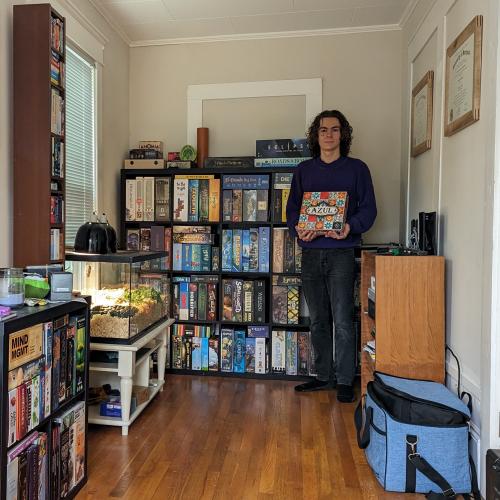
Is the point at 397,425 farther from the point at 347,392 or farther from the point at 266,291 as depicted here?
the point at 266,291

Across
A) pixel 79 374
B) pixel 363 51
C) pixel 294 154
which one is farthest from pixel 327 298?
pixel 363 51

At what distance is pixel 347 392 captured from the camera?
263 cm

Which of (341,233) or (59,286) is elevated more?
(341,233)

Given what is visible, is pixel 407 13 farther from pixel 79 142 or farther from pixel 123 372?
pixel 123 372

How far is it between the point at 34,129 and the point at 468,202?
2.04m

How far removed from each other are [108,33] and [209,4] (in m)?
0.80

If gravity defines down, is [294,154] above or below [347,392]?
above

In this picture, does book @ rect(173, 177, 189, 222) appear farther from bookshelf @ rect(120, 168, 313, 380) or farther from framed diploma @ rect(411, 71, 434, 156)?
framed diploma @ rect(411, 71, 434, 156)

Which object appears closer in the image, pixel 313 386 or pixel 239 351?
pixel 313 386

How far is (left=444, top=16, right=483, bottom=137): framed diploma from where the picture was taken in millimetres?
1790

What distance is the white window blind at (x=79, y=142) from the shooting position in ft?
8.58

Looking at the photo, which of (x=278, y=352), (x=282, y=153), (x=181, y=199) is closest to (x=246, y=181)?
(x=282, y=153)

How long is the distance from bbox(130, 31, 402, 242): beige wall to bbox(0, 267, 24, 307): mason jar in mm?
2164

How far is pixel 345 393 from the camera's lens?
2.63 metres
